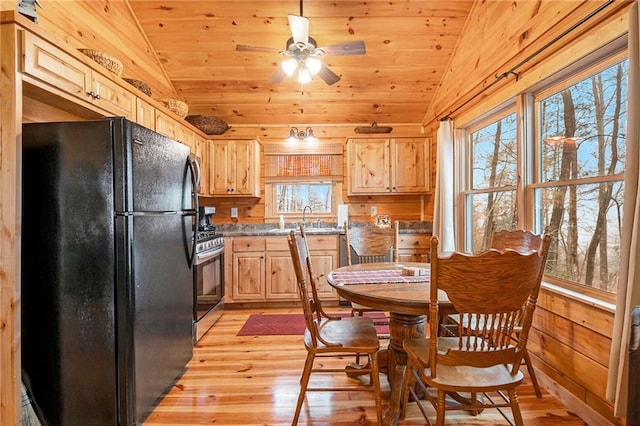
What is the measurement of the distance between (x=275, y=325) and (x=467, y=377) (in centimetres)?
226

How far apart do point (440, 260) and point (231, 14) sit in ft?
10.5

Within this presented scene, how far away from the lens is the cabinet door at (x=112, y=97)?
2053 mm

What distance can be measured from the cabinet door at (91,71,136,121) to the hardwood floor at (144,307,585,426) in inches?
78.8

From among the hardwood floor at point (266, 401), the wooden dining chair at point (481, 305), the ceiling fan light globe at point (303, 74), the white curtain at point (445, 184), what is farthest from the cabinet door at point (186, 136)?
the wooden dining chair at point (481, 305)

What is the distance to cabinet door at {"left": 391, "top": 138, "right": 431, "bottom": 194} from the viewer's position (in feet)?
13.7

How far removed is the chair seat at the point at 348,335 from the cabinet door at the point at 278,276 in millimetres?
1813

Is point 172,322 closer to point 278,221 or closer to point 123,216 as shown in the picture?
point 123,216

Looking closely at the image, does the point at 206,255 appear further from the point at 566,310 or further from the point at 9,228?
the point at 566,310

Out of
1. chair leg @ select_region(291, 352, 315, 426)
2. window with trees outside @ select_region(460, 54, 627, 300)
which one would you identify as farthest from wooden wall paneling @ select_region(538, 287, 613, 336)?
chair leg @ select_region(291, 352, 315, 426)

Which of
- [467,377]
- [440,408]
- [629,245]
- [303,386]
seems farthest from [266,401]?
[629,245]

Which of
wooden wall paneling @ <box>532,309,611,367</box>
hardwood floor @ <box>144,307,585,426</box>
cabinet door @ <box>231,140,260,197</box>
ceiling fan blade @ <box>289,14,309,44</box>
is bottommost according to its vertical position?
hardwood floor @ <box>144,307,585,426</box>

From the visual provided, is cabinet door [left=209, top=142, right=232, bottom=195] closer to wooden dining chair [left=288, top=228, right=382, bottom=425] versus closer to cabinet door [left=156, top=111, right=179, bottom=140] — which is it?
cabinet door [left=156, top=111, right=179, bottom=140]

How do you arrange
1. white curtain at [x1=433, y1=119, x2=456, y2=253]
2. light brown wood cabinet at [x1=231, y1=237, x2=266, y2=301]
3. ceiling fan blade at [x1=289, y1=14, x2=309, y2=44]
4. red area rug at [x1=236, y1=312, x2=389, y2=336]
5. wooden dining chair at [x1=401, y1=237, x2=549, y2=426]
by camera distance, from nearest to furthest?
wooden dining chair at [x1=401, y1=237, x2=549, y2=426] → ceiling fan blade at [x1=289, y1=14, x2=309, y2=44] → red area rug at [x1=236, y1=312, x2=389, y2=336] → white curtain at [x1=433, y1=119, x2=456, y2=253] → light brown wood cabinet at [x1=231, y1=237, x2=266, y2=301]

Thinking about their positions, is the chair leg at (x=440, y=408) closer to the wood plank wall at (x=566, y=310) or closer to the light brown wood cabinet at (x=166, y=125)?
the wood plank wall at (x=566, y=310)
